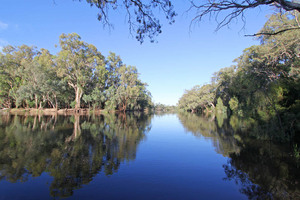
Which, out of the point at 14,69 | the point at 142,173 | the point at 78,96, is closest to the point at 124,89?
the point at 78,96

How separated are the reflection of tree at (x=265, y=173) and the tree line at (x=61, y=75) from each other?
128 feet

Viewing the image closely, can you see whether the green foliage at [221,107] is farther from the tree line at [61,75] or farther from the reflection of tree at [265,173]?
the reflection of tree at [265,173]

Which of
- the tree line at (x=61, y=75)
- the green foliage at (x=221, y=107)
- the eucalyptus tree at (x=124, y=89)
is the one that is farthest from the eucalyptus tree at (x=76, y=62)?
the green foliage at (x=221, y=107)

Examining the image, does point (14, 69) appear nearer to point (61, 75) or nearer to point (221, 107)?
point (61, 75)

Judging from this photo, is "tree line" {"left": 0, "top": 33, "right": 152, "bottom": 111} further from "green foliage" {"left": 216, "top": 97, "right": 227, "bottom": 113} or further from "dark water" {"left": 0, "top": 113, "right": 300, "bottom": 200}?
"dark water" {"left": 0, "top": 113, "right": 300, "bottom": 200}

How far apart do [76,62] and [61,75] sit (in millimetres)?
4635

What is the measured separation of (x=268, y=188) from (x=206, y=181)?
1.77m

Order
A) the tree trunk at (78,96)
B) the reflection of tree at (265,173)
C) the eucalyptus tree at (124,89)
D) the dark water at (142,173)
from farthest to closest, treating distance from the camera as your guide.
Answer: the eucalyptus tree at (124,89) → the tree trunk at (78,96) → the reflection of tree at (265,173) → the dark water at (142,173)

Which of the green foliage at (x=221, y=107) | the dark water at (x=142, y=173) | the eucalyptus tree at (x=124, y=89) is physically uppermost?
the eucalyptus tree at (x=124, y=89)

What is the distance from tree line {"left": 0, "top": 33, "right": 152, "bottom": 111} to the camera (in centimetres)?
3847

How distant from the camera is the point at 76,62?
132ft

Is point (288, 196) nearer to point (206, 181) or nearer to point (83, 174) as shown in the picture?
point (206, 181)

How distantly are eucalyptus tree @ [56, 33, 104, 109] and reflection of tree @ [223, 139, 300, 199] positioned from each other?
39.2 metres

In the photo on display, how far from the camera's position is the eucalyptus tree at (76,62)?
127 ft
